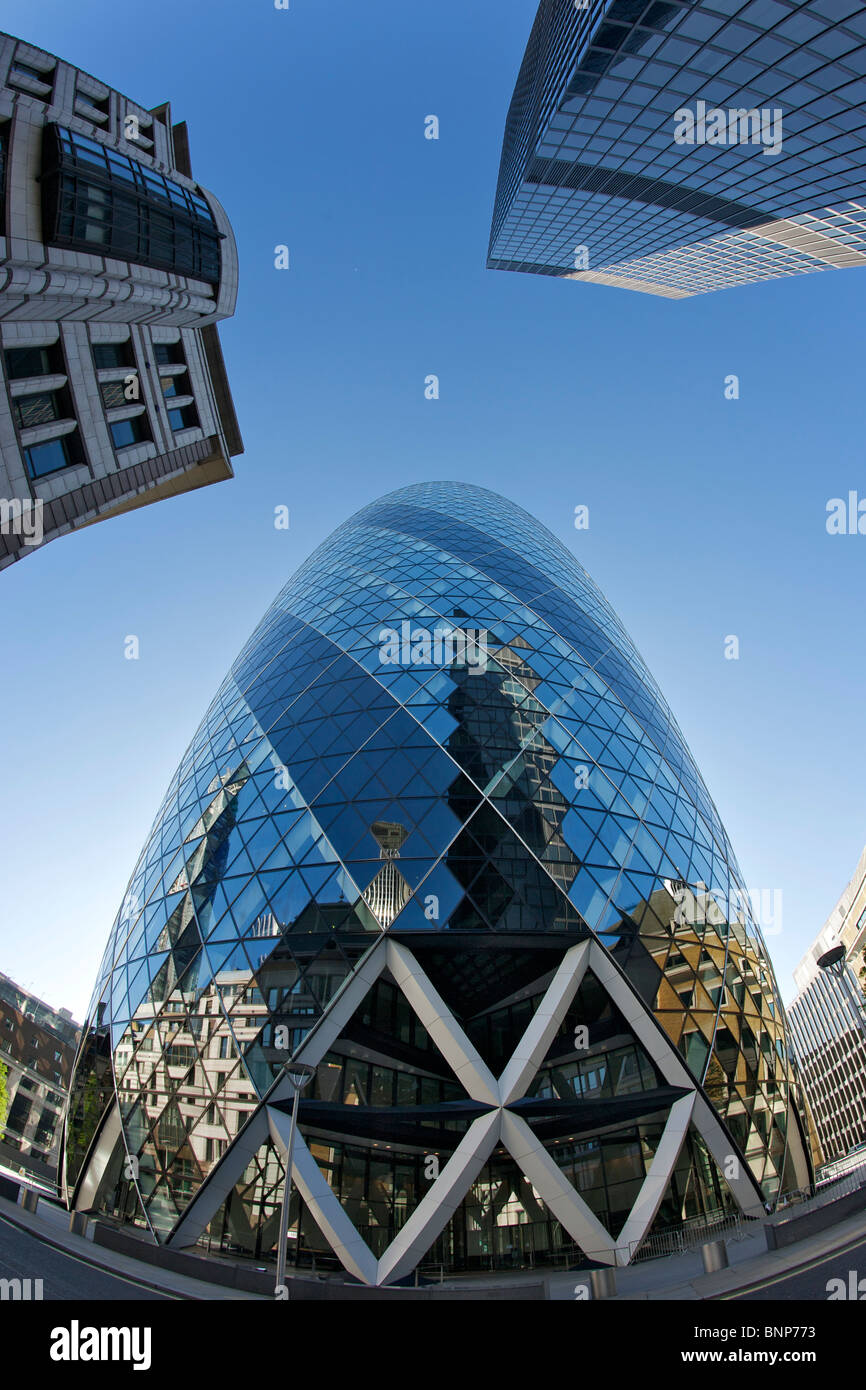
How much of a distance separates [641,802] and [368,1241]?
17883 millimetres

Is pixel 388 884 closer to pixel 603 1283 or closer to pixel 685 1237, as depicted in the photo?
pixel 603 1283

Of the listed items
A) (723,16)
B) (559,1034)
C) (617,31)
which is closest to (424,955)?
(559,1034)

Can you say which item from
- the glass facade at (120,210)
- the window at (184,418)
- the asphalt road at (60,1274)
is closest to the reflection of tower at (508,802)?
the asphalt road at (60,1274)

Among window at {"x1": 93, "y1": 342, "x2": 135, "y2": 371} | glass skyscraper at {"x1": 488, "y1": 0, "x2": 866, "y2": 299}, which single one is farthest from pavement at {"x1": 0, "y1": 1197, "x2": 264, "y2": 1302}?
glass skyscraper at {"x1": 488, "y1": 0, "x2": 866, "y2": 299}

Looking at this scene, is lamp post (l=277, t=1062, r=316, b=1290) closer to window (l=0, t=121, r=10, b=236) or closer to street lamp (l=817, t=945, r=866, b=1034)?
window (l=0, t=121, r=10, b=236)

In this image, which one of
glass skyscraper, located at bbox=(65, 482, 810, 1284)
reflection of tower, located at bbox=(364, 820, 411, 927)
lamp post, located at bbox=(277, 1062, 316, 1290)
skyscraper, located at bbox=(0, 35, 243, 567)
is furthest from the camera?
reflection of tower, located at bbox=(364, 820, 411, 927)

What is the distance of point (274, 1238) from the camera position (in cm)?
1850

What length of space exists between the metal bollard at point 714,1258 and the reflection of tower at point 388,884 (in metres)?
11.4

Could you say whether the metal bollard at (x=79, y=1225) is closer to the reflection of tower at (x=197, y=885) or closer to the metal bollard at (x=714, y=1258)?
the reflection of tower at (x=197, y=885)

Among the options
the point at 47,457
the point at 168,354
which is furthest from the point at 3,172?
the point at 168,354

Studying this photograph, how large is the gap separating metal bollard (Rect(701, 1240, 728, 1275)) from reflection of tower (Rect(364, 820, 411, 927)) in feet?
37.3

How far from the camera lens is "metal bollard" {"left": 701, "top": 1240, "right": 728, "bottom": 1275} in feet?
46.0

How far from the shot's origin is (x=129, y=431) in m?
20.7

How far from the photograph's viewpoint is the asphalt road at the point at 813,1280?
11.3 m
